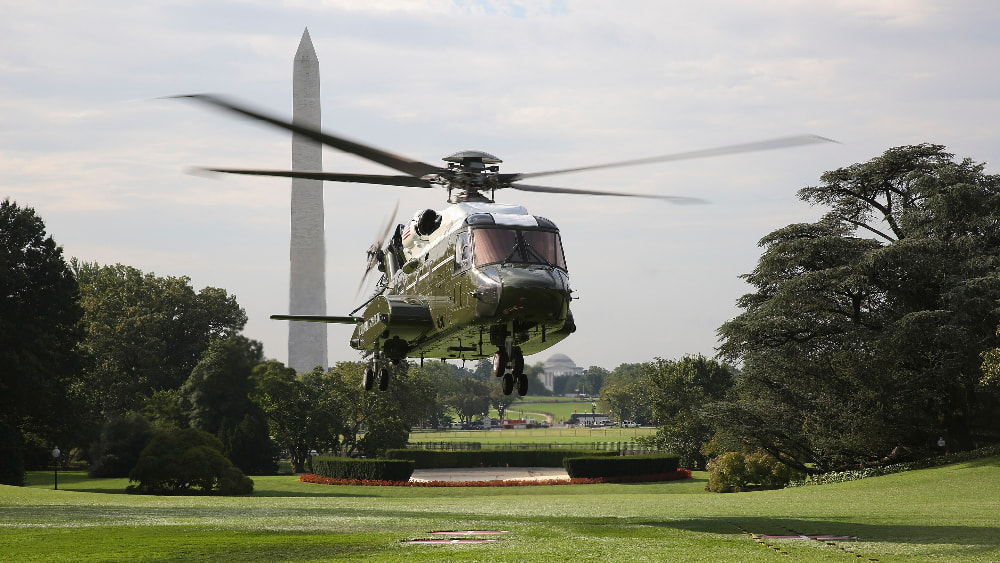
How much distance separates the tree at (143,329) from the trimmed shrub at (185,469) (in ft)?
101

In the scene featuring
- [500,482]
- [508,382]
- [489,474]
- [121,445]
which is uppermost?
[508,382]

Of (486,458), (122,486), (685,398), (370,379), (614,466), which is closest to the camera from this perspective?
(370,379)

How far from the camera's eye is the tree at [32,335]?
170 feet

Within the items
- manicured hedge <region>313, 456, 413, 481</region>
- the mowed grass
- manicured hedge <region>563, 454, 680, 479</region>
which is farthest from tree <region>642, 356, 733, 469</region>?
the mowed grass

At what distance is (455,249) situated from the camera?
21.2m

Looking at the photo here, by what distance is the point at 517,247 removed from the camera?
19.8m

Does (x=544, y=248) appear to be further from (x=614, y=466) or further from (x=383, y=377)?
(x=614, y=466)

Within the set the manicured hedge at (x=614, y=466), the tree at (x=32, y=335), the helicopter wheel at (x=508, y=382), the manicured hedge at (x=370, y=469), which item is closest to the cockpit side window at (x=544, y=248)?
the helicopter wheel at (x=508, y=382)

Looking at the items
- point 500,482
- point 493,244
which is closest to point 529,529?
point 493,244

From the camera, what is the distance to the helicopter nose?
1898cm

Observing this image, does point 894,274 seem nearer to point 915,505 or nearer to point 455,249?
point 915,505

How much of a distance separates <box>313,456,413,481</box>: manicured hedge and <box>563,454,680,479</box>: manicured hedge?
1046 cm

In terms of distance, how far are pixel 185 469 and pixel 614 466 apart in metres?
25.8

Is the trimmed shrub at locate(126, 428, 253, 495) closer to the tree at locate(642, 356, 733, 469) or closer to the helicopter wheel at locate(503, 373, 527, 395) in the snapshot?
the tree at locate(642, 356, 733, 469)
